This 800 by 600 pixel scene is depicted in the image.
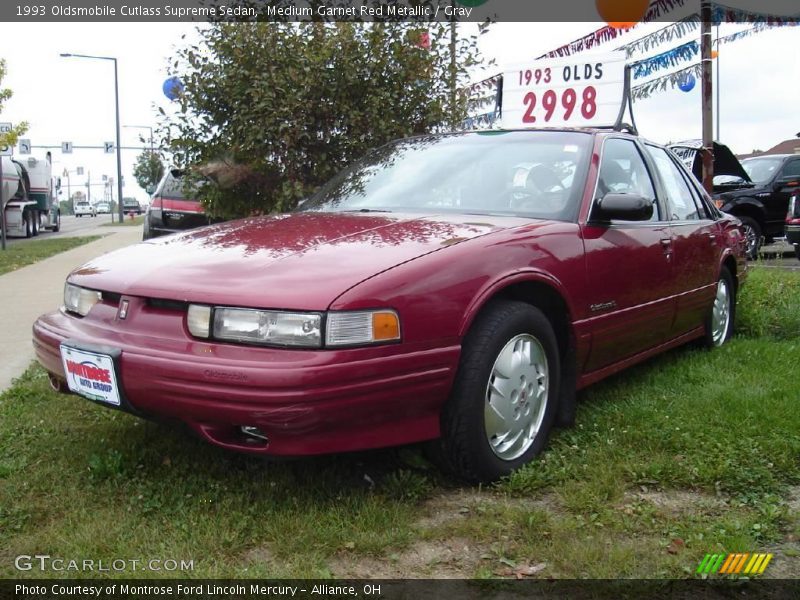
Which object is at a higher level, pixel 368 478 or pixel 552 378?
pixel 552 378

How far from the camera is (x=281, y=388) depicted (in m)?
2.33

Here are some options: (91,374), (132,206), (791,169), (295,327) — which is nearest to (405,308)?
(295,327)

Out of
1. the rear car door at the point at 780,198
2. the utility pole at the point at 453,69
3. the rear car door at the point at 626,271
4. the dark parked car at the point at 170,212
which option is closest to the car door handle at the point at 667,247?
the rear car door at the point at 626,271

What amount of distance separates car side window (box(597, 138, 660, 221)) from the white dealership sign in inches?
75.8

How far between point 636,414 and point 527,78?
12.3ft

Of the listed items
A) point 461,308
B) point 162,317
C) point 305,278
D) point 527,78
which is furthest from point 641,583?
point 527,78

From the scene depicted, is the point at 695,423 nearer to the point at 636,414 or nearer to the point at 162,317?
the point at 636,414

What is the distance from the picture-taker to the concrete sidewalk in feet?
16.9

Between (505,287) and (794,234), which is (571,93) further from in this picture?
(794,234)

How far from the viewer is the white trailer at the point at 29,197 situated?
2112 cm

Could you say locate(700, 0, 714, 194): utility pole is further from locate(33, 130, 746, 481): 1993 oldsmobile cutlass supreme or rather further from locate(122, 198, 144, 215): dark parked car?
locate(122, 198, 144, 215): dark parked car

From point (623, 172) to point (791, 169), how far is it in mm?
10029

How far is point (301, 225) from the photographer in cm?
333

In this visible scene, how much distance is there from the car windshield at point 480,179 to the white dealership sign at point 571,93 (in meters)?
2.30
